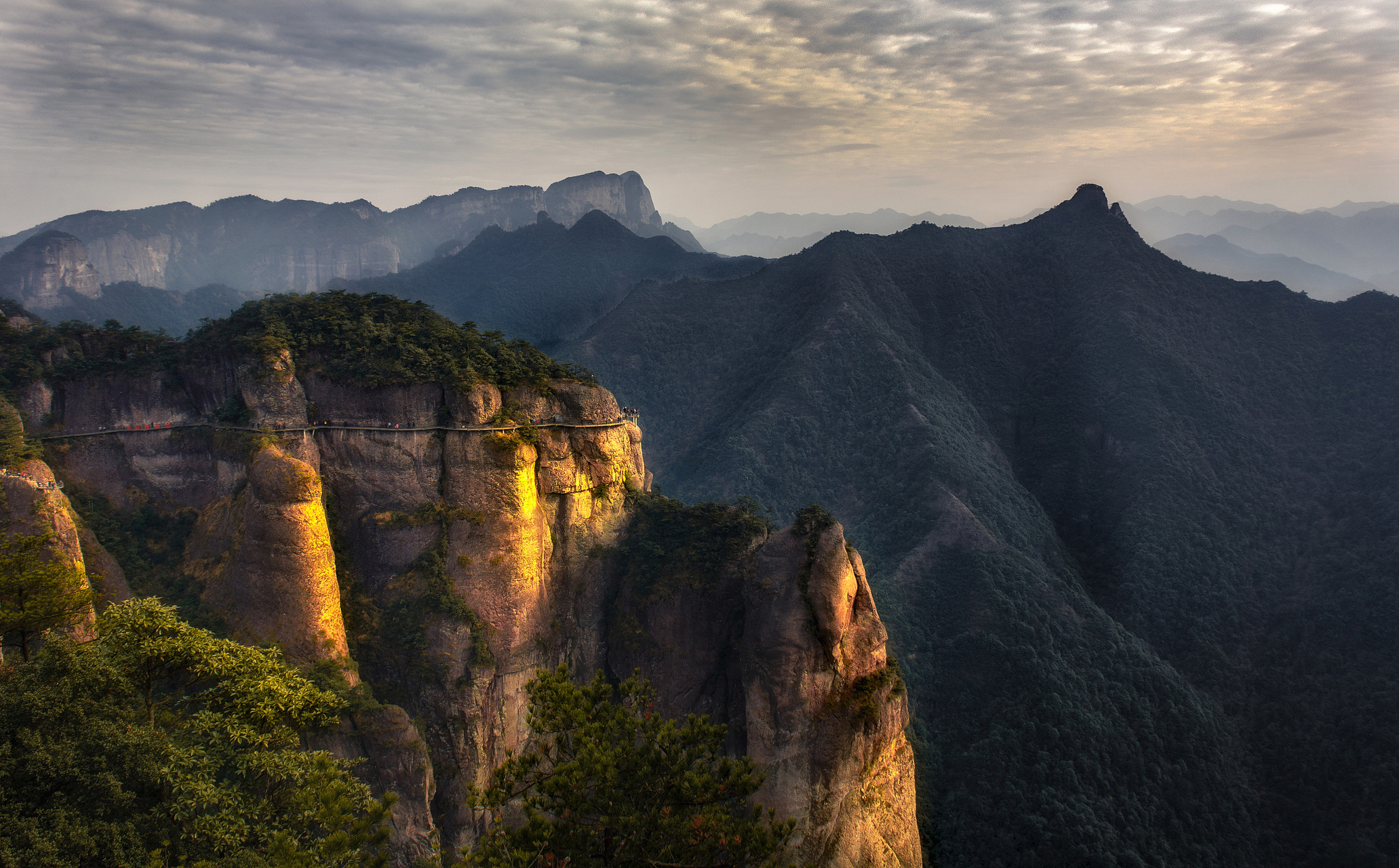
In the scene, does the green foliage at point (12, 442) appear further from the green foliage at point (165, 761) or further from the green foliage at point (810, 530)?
the green foliage at point (810, 530)

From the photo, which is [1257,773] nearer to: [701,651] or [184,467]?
[701,651]

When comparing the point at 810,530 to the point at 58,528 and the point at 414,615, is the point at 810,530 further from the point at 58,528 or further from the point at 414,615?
the point at 58,528

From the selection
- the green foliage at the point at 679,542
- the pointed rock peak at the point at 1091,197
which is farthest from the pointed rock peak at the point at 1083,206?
the green foliage at the point at 679,542

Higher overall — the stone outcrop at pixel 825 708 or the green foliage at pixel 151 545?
the green foliage at pixel 151 545

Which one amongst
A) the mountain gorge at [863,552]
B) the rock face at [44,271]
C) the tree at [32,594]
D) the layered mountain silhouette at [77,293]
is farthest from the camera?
the rock face at [44,271]

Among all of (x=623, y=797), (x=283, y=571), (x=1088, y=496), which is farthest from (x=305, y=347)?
(x=1088, y=496)

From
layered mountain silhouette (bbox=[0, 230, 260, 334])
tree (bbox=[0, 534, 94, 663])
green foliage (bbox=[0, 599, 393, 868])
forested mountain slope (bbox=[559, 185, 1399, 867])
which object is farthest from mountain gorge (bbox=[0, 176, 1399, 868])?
layered mountain silhouette (bbox=[0, 230, 260, 334])

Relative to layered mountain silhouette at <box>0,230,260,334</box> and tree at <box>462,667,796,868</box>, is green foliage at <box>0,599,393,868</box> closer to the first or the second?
tree at <box>462,667,796,868</box>
